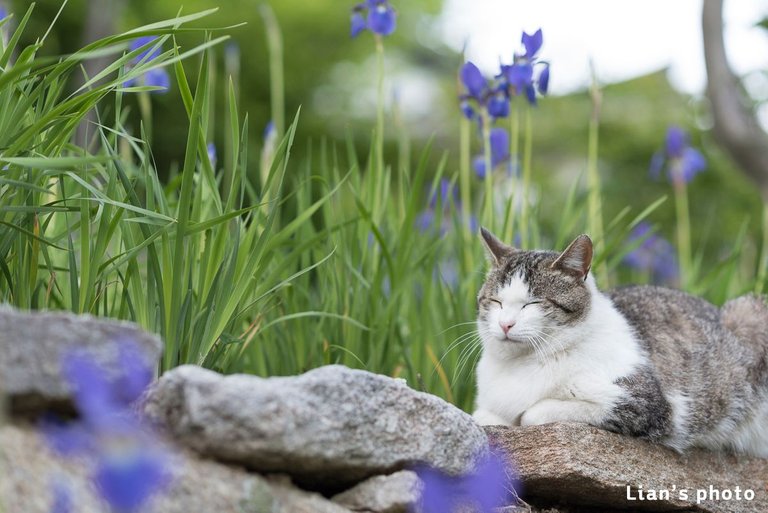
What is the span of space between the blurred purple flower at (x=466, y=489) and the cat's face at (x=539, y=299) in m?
0.51

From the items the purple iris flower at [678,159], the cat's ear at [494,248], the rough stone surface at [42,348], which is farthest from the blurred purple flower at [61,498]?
the purple iris flower at [678,159]

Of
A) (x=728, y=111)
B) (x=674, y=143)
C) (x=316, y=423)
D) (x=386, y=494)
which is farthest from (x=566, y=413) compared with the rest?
(x=728, y=111)

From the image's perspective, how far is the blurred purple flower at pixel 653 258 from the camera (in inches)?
247

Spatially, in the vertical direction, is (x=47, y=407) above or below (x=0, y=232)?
below

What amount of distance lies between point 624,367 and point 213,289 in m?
1.41

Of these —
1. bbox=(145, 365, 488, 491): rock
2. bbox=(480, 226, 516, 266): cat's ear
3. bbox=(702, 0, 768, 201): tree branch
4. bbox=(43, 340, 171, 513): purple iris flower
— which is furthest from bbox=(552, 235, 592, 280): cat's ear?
bbox=(702, 0, 768, 201): tree branch

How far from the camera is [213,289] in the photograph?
103 inches

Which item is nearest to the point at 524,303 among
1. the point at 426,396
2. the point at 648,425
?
the point at 648,425

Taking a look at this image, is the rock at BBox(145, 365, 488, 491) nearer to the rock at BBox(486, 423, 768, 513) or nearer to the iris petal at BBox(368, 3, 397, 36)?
the rock at BBox(486, 423, 768, 513)

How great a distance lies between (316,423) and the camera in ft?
6.64

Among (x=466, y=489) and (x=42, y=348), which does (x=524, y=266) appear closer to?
(x=466, y=489)

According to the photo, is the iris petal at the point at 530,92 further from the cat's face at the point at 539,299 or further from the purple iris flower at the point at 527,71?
the cat's face at the point at 539,299

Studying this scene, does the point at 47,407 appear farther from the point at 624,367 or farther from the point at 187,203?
the point at 624,367

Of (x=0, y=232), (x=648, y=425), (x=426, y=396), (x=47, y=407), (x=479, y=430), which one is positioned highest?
(x=0, y=232)
